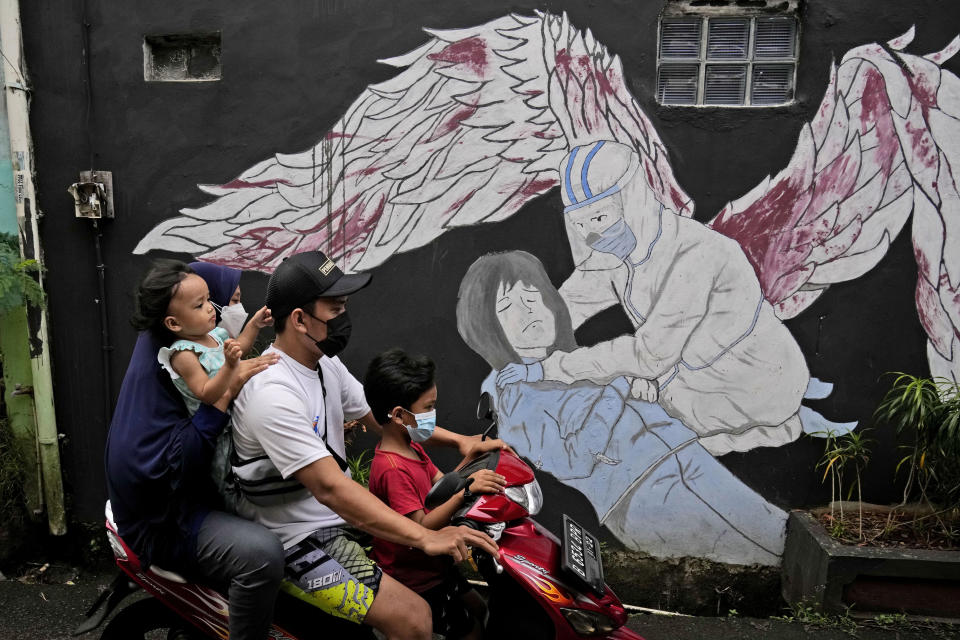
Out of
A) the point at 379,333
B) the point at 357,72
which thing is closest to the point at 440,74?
the point at 357,72

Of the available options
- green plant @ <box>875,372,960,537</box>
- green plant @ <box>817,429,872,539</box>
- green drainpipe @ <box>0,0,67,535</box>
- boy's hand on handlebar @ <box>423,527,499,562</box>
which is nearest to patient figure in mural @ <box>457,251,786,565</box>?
green plant @ <box>817,429,872,539</box>

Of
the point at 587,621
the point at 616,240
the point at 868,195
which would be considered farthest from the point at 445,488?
the point at 868,195

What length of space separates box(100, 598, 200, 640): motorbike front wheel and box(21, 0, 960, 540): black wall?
1.81 m

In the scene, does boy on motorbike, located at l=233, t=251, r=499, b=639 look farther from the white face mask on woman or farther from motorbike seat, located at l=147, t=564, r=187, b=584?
the white face mask on woman

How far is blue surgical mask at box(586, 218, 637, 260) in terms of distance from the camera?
396 centimetres

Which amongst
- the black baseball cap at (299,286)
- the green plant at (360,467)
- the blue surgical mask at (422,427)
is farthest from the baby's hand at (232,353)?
the green plant at (360,467)

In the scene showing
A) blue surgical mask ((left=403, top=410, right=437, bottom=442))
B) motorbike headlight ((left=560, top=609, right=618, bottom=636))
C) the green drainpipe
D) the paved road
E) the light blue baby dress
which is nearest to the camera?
motorbike headlight ((left=560, top=609, right=618, bottom=636))

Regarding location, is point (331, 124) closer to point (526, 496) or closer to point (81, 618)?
point (526, 496)

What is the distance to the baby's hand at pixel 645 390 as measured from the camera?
402 cm

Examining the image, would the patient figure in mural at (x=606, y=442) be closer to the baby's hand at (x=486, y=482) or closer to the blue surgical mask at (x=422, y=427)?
the blue surgical mask at (x=422, y=427)

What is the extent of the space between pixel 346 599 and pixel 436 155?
2.52m

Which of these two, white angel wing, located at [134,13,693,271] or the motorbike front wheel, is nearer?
the motorbike front wheel

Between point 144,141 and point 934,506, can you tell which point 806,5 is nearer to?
point 934,506

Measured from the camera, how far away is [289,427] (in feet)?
7.05
